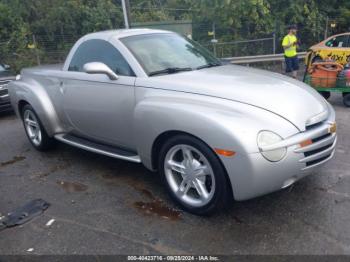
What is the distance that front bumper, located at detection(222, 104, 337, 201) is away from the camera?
289cm

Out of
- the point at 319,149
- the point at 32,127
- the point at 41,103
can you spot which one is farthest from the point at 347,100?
the point at 32,127

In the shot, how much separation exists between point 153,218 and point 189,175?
0.53m

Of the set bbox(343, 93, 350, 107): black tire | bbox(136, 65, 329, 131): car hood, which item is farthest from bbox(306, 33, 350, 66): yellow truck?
bbox(136, 65, 329, 131): car hood

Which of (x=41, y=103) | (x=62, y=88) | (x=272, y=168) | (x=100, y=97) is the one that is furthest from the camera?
(x=41, y=103)

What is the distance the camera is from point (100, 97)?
13.5 feet

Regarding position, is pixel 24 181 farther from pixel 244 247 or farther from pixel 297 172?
pixel 297 172

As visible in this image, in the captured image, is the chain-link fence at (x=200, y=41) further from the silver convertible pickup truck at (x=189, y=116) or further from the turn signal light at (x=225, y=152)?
the turn signal light at (x=225, y=152)

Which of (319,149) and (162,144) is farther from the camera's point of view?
(162,144)

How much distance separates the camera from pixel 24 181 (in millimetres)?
4531

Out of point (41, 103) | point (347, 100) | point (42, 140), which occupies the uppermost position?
point (41, 103)

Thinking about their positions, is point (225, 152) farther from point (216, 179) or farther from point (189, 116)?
point (189, 116)

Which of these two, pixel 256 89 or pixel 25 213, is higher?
pixel 256 89

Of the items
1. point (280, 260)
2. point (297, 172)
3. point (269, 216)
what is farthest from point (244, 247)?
point (297, 172)

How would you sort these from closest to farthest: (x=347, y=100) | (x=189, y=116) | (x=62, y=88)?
(x=189, y=116)
(x=62, y=88)
(x=347, y=100)
